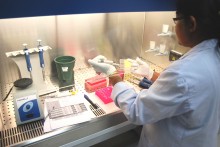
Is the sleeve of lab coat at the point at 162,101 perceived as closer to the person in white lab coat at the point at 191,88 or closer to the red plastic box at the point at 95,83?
the person in white lab coat at the point at 191,88

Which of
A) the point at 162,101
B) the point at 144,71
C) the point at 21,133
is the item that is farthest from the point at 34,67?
the point at 162,101

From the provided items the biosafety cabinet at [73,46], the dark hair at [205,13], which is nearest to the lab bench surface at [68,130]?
the biosafety cabinet at [73,46]

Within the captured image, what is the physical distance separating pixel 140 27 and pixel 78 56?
0.64 metres

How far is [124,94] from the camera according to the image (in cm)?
98

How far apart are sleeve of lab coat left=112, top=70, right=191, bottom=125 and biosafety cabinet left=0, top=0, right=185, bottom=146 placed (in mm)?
316

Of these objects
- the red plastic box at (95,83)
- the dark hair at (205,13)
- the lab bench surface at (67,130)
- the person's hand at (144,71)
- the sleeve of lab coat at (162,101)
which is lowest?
the lab bench surface at (67,130)

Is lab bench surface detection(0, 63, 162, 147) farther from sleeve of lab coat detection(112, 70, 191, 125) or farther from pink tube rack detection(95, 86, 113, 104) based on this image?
sleeve of lab coat detection(112, 70, 191, 125)

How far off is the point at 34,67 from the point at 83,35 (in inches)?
18.9

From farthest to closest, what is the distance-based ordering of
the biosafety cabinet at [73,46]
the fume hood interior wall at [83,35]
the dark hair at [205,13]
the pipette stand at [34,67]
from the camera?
the fume hood interior wall at [83,35] < the pipette stand at [34,67] < the biosafety cabinet at [73,46] < the dark hair at [205,13]

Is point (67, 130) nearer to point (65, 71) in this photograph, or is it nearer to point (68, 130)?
point (68, 130)

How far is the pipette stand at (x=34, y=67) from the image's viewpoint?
49.9 inches

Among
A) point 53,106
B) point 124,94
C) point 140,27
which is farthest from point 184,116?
point 140,27

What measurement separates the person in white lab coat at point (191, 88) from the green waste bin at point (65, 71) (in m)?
0.63

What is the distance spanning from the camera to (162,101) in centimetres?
78
